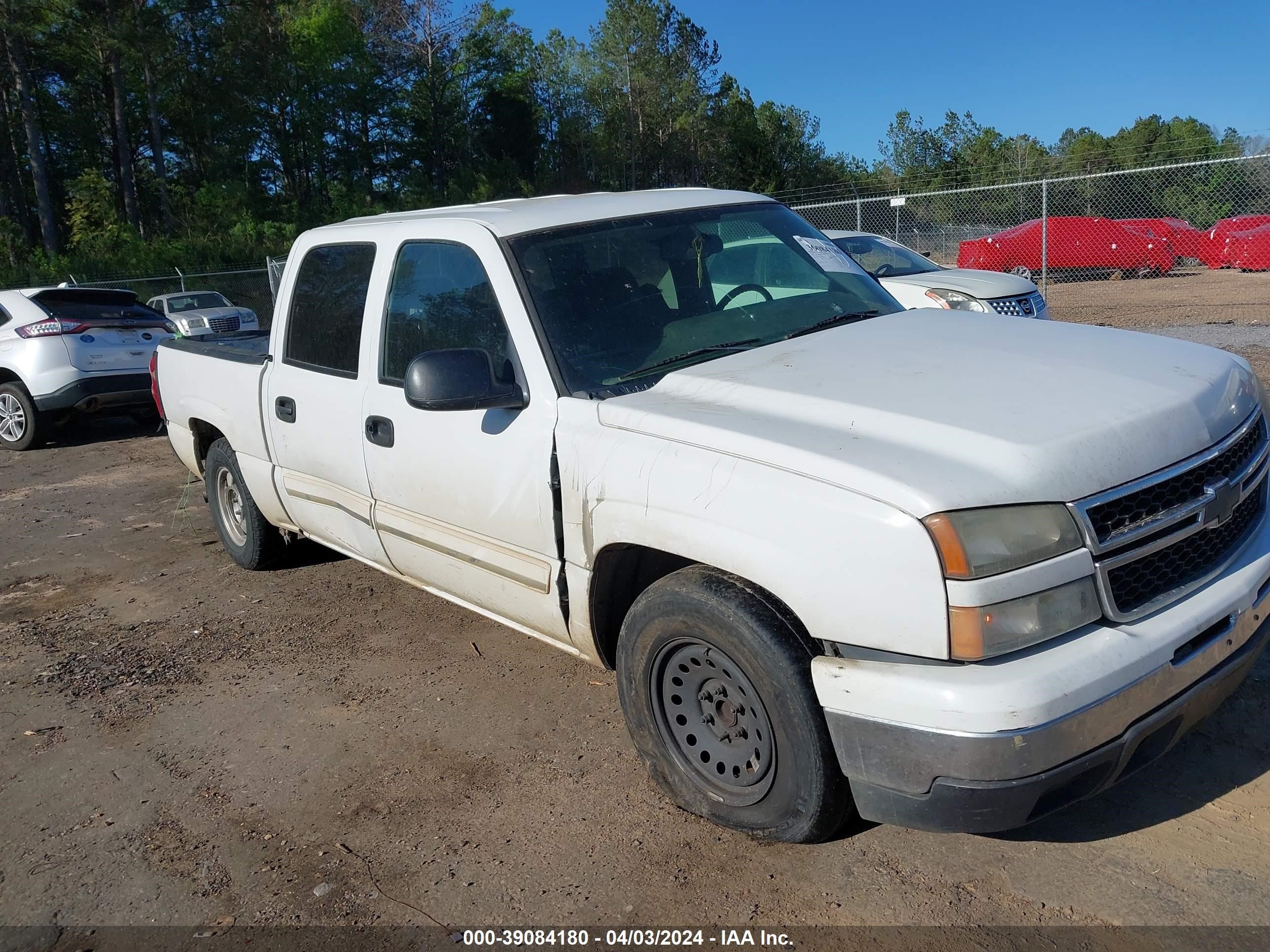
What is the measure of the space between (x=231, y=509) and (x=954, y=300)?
650 centimetres

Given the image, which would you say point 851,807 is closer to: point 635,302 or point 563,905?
point 563,905

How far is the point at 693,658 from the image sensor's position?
2.94 m

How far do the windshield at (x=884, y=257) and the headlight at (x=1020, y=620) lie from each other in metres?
8.26

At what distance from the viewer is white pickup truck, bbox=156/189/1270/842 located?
235 centimetres

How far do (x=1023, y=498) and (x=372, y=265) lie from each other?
9.52 ft

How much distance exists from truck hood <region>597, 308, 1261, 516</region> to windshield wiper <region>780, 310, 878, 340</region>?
0.34ft

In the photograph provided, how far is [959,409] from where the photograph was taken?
2.70m

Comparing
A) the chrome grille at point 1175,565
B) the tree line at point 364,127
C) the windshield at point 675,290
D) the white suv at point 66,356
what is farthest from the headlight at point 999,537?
the tree line at point 364,127

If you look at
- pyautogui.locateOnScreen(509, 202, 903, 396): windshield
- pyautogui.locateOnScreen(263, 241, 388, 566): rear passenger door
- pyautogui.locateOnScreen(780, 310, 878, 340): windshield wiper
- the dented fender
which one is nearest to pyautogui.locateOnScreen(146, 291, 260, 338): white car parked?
pyautogui.locateOnScreen(263, 241, 388, 566): rear passenger door

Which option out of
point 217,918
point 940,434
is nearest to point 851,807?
point 940,434

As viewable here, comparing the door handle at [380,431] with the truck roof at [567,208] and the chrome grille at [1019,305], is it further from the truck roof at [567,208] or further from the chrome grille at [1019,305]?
the chrome grille at [1019,305]

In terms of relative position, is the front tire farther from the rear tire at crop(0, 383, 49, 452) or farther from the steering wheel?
the rear tire at crop(0, 383, 49, 452)

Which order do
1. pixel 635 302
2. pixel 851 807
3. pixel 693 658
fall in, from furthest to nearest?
pixel 635 302 < pixel 693 658 < pixel 851 807

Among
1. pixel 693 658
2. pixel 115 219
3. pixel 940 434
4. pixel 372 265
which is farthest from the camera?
pixel 115 219
